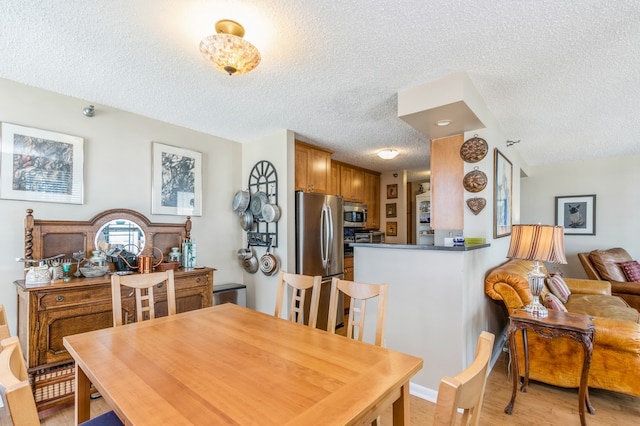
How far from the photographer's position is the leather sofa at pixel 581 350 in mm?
2182

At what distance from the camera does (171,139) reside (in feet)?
11.0

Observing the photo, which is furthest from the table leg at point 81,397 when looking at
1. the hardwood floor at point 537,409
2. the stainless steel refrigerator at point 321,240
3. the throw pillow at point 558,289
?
the throw pillow at point 558,289

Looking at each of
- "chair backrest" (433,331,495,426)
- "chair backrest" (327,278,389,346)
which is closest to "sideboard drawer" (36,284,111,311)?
"chair backrest" (327,278,389,346)

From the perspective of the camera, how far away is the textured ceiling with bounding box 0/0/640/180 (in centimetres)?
159

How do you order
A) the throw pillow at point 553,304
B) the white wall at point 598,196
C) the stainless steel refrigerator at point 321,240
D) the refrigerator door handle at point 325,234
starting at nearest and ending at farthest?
the throw pillow at point 553,304
the stainless steel refrigerator at point 321,240
the refrigerator door handle at point 325,234
the white wall at point 598,196

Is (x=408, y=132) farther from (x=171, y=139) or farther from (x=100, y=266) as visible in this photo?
(x=100, y=266)

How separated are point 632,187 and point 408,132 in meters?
4.24

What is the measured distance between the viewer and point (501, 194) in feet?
11.1

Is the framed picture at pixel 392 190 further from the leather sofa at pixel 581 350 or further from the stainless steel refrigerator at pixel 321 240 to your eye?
the leather sofa at pixel 581 350

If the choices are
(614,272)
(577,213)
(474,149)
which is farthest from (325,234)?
(577,213)

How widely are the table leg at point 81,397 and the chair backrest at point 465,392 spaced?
1700mm

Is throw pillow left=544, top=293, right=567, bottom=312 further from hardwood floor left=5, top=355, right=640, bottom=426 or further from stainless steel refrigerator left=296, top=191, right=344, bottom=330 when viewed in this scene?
stainless steel refrigerator left=296, top=191, right=344, bottom=330

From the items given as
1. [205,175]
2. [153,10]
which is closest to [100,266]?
[205,175]

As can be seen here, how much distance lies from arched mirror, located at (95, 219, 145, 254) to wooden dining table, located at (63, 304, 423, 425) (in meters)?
1.46
